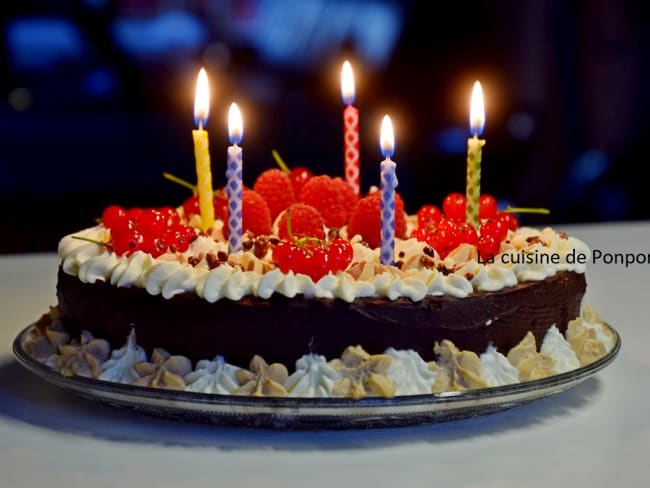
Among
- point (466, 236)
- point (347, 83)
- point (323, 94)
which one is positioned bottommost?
point (466, 236)

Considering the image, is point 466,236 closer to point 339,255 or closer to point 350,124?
point 339,255

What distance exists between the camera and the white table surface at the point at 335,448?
66.1 inches

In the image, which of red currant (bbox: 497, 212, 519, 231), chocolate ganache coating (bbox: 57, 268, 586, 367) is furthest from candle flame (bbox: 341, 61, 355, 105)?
chocolate ganache coating (bbox: 57, 268, 586, 367)

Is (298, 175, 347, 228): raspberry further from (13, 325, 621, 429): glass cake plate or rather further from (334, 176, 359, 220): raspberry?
(13, 325, 621, 429): glass cake plate

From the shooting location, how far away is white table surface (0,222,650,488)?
168 centimetres

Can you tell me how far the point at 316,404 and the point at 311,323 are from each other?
0.17 metres

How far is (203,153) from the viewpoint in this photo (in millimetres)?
2328

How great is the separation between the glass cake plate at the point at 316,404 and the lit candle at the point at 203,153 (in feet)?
1.88

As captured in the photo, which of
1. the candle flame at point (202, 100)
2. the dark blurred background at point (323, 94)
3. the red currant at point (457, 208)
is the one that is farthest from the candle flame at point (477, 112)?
the dark blurred background at point (323, 94)

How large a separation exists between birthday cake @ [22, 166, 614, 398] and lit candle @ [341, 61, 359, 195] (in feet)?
1.45

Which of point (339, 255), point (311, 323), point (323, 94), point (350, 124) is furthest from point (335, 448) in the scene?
point (323, 94)

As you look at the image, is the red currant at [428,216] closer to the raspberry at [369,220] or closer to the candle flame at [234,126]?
the raspberry at [369,220]

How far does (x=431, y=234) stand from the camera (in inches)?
86.9

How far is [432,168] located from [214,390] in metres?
3.97
